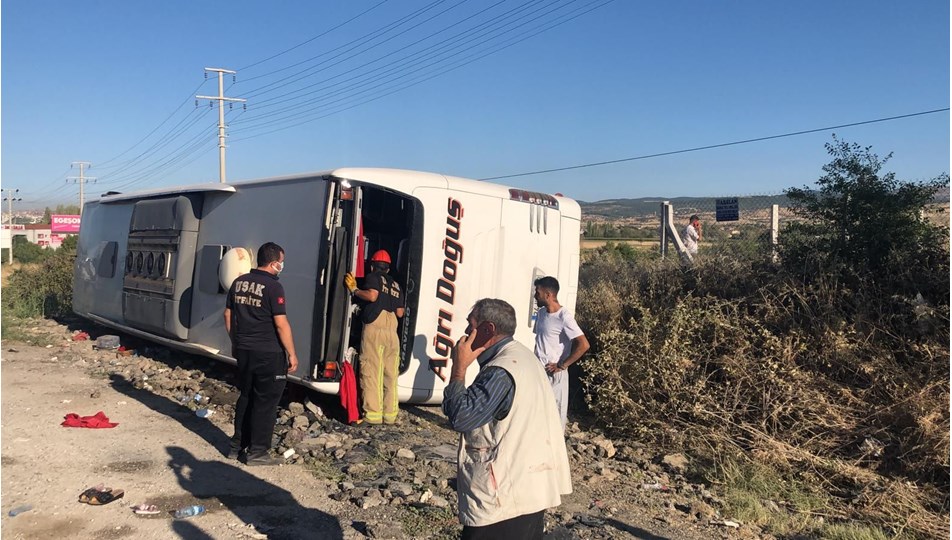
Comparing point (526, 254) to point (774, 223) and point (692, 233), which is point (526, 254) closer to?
point (774, 223)

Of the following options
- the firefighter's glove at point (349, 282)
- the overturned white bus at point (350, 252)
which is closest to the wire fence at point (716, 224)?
the overturned white bus at point (350, 252)

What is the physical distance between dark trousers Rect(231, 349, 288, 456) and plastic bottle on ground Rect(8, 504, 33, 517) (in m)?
1.55

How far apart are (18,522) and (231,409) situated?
10.3 feet

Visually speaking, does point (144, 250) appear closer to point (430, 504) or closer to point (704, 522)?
point (430, 504)

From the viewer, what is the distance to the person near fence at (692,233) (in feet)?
35.8

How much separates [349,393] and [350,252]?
1349mm

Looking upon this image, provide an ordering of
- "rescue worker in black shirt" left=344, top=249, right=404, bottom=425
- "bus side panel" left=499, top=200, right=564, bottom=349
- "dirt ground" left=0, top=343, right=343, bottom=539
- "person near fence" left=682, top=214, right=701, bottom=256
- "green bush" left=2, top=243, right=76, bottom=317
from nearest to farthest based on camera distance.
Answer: "dirt ground" left=0, top=343, right=343, bottom=539 < "rescue worker in black shirt" left=344, top=249, right=404, bottom=425 < "bus side panel" left=499, top=200, right=564, bottom=349 < "person near fence" left=682, top=214, right=701, bottom=256 < "green bush" left=2, top=243, right=76, bottom=317

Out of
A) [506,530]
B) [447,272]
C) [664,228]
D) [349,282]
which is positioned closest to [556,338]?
[447,272]

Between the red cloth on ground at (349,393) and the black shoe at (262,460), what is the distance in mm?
1128

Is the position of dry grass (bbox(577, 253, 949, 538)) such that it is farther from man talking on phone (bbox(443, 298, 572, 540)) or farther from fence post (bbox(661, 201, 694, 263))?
man talking on phone (bbox(443, 298, 572, 540))

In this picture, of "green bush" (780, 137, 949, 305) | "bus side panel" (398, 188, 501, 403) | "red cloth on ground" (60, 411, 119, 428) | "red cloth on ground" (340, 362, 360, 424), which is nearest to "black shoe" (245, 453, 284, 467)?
"red cloth on ground" (340, 362, 360, 424)

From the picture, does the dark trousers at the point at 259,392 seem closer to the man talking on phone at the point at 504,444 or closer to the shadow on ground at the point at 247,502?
the shadow on ground at the point at 247,502

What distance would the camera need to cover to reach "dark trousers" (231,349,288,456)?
591 cm

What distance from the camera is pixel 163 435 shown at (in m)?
6.74
